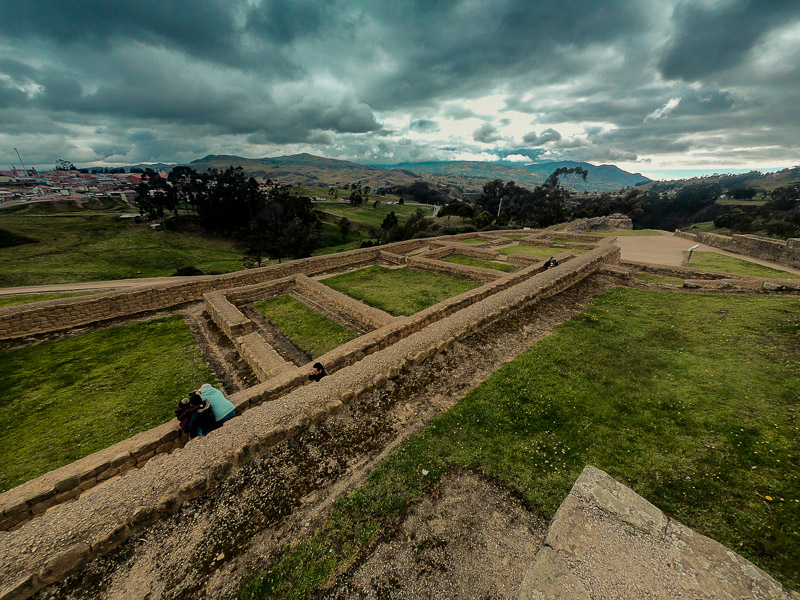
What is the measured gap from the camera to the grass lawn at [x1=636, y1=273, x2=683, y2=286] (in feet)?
44.3

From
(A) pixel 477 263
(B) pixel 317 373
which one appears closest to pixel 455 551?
(B) pixel 317 373

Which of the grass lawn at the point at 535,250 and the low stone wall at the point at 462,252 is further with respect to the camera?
the grass lawn at the point at 535,250

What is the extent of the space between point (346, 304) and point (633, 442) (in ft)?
31.4

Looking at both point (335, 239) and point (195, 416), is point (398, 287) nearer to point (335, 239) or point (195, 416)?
point (195, 416)

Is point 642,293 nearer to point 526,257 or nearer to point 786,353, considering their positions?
point 786,353

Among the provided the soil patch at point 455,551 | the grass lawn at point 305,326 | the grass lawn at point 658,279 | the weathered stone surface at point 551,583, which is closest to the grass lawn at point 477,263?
the grass lawn at point 658,279

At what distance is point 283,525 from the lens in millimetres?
3938

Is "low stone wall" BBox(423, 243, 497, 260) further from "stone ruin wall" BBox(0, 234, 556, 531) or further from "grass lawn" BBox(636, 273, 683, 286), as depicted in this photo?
"grass lawn" BBox(636, 273, 683, 286)

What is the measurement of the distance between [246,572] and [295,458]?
1.53 m

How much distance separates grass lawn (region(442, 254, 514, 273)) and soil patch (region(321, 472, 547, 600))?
569 inches

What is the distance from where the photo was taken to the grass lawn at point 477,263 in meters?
17.6

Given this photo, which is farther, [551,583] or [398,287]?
[398,287]

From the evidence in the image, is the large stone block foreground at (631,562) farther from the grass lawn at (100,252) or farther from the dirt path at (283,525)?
the grass lawn at (100,252)

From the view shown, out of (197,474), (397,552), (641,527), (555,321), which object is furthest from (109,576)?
(555,321)
